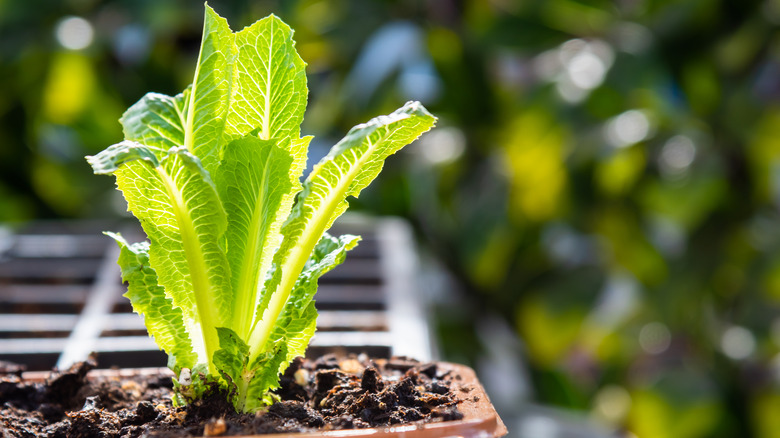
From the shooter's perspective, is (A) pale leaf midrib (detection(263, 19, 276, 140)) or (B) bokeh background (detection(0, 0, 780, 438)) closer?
(A) pale leaf midrib (detection(263, 19, 276, 140))

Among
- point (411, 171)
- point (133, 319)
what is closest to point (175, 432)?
point (133, 319)

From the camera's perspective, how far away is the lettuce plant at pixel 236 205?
0.50 metres

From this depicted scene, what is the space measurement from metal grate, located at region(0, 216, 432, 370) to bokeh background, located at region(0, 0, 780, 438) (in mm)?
459

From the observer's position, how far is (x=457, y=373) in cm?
63

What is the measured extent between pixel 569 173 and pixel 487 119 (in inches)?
16.3

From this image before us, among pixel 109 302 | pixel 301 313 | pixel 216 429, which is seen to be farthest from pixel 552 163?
pixel 216 429

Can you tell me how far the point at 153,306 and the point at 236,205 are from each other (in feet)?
0.35

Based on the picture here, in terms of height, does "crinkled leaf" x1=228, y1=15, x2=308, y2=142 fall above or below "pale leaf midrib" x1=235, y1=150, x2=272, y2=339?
above

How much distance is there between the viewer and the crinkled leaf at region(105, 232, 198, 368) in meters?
0.54

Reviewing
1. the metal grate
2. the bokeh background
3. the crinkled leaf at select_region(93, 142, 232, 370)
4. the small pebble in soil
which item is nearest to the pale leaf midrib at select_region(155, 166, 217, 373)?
the crinkled leaf at select_region(93, 142, 232, 370)

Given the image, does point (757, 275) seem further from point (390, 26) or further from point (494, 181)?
point (390, 26)

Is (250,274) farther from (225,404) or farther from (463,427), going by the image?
(463,427)

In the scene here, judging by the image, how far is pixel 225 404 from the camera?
539mm

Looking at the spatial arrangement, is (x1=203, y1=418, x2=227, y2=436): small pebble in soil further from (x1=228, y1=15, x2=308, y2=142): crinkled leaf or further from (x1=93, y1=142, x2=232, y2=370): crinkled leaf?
(x1=228, y1=15, x2=308, y2=142): crinkled leaf
